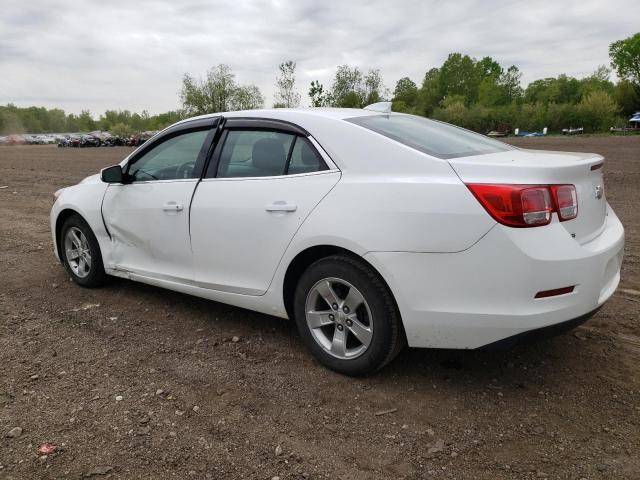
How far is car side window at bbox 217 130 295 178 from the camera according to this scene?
3.58m

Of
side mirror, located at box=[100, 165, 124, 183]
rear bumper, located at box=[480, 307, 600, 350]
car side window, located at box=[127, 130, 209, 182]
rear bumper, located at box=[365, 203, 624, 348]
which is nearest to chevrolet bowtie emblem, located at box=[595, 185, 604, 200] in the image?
rear bumper, located at box=[365, 203, 624, 348]

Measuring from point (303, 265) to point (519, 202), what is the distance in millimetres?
1358

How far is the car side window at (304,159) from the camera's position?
3.35 m

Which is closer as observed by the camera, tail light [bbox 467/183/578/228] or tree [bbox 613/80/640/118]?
tail light [bbox 467/183/578/228]

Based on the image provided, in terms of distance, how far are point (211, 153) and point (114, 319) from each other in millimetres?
1589

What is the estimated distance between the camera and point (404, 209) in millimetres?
2877

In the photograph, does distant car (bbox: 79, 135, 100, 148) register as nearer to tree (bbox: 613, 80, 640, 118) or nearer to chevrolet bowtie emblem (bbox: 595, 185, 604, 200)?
tree (bbox: 613, 80, 640, 118)

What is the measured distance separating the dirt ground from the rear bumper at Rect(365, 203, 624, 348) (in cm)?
46

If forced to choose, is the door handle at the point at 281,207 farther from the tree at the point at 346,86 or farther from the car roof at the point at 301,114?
the tree at the point at 346,86

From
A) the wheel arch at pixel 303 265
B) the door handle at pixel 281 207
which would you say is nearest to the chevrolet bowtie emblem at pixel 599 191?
the wheel arch at pixel 303 265

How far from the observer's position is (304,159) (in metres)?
3.44

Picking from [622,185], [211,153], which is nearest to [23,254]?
[211,153]

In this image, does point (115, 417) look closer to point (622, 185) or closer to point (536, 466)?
point (536, 466)

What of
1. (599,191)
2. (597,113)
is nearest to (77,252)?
(599,191)
